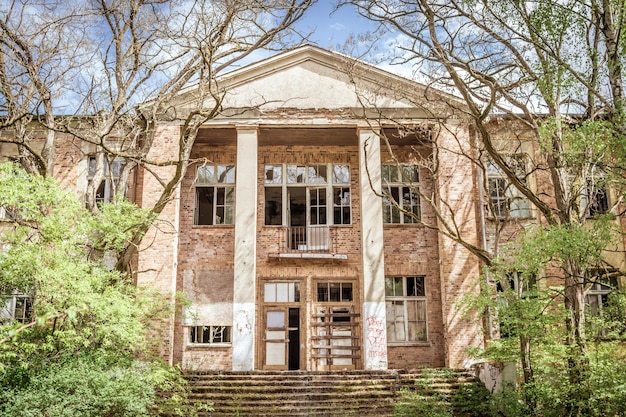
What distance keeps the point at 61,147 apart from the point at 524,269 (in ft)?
46.6

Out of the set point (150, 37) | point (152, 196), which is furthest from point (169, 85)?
point (152, 196)

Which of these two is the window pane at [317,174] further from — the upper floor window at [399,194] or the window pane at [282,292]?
the window pane at [282,292]

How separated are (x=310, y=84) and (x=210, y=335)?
804 cm

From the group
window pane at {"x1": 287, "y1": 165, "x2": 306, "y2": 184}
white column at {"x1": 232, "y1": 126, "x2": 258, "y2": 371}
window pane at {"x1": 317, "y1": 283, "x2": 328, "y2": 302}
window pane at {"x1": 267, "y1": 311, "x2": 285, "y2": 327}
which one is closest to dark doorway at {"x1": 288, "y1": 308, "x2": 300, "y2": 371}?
window pane at {"x1": 267, "y1": 311, "x2": 285, "y2": 327}

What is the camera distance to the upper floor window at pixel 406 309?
18.5 meters

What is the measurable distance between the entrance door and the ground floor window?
1215mm

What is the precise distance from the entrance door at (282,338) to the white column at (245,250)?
191 cm

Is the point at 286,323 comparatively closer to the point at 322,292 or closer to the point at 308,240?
the point at 322,292

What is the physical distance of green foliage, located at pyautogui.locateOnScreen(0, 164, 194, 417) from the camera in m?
10.8

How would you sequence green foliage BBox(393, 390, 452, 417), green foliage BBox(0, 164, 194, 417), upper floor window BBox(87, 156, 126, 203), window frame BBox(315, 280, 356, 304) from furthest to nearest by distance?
upper floor window BBox(87, 156, 126, 203)
window frame BBox(315, 280, 356, 304)
green foliage BBox(393, 390, 452, 417)
green foliage BBox(0, 164, 194, 417)

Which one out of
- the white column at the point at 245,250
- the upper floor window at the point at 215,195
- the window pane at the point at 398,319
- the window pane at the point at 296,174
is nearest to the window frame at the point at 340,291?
the window pane at the point at 398,319

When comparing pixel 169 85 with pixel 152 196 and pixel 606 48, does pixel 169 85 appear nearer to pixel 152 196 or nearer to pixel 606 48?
pixel 152 196

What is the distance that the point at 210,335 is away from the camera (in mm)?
18062

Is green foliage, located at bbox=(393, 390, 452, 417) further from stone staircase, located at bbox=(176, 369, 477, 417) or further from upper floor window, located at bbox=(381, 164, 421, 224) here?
upper floor window, located at bbox=(381, 164, 421, 224)
